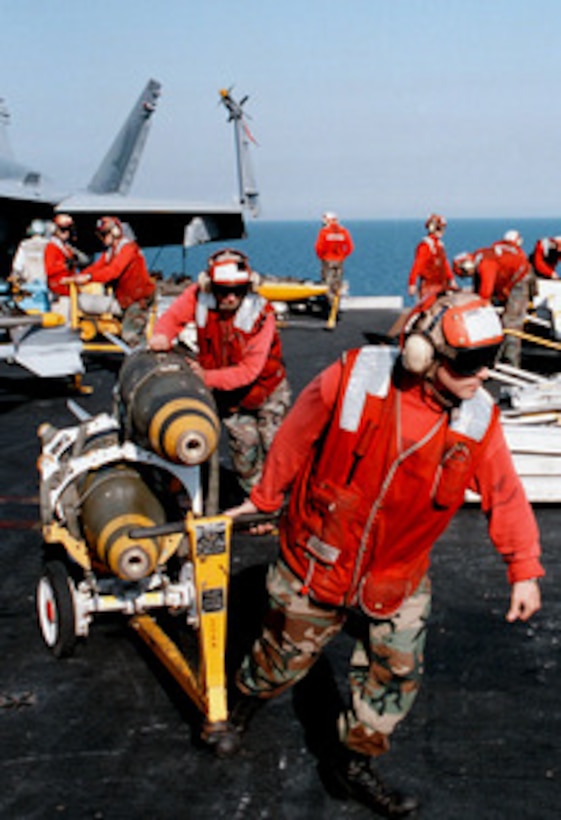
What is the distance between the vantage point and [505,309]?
1202 centimetres

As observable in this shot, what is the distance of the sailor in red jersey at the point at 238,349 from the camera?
566cm

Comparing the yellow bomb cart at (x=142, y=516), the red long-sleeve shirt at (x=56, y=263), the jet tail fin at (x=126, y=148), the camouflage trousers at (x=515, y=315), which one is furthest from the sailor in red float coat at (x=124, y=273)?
the jet tail fin at (x=126, y=148)

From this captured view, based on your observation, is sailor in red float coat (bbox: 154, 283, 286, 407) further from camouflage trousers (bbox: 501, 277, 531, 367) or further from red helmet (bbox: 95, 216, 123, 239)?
camouflage trousers (bbox: 501, 277, 531, 367)

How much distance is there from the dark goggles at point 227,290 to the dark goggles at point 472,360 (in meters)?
3.07

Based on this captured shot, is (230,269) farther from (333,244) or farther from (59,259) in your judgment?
(333,244)

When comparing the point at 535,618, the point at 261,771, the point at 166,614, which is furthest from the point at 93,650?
the point at 535,618

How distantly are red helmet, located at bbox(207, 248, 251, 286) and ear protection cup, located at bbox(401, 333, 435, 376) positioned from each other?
291 cm

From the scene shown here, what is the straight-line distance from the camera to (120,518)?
411cm

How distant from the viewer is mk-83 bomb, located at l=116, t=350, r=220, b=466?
3793mm

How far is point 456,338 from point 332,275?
14503 millimetres

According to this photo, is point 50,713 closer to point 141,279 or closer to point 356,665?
point 356,665

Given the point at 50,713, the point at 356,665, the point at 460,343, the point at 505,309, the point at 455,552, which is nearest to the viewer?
the point at 460,343

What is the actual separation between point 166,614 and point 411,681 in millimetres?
2150

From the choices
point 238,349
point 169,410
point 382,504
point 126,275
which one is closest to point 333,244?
point 126,275
